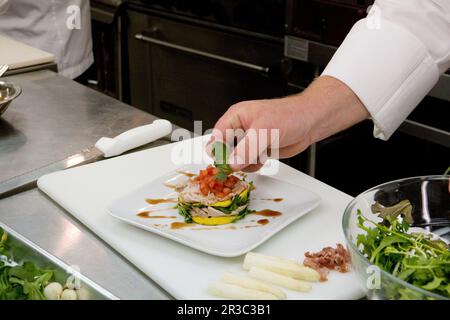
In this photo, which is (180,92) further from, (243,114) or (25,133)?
(243,114)

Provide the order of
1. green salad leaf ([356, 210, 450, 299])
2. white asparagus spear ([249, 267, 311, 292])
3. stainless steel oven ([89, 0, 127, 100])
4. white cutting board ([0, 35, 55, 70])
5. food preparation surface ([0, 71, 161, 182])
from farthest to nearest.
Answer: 1. stainless steel oven ([89, 0, 127, 100])
2. white cutting board ([0, 35, 55, 70])
3. food preparation surface ([0, 71, 161, 182])
4. white asparagus spear ([249, 267, 311, 292])
5. green salad leaf ([356, 210, 450, 299])

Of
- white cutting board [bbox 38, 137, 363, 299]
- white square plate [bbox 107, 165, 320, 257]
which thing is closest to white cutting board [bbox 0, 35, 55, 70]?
white cutting board [bbox 38, 137, 363, 299]

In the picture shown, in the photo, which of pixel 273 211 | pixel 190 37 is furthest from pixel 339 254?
pixel 190 37

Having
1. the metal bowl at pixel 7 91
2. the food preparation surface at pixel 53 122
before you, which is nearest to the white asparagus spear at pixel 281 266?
the food preparation surface at pixel 53 122

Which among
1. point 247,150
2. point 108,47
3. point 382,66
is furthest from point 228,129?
point 108,47

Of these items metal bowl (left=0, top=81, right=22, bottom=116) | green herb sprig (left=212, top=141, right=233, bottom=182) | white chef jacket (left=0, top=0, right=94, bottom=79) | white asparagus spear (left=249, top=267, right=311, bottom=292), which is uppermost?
green herb sprig (left=212, top=141, right=233, bottom=182)

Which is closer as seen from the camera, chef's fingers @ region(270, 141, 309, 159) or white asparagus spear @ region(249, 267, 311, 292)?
white asparagus spear @ region(249, 267, 311, 292)

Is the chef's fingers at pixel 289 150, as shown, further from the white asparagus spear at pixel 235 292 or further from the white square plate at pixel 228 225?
the white asparagus spear at pixel 235 292

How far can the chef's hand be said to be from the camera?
1.17 meters

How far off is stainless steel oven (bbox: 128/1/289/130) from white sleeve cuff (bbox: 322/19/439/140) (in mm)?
1045

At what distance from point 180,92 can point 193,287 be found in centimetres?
202

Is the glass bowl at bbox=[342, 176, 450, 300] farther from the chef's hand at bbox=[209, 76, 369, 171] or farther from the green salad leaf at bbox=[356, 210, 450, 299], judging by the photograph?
the chef's hand at bbox=[209, 76, 369, 171]

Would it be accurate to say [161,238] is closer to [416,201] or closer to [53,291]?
[53,291]

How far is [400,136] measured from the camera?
2.08 meters
